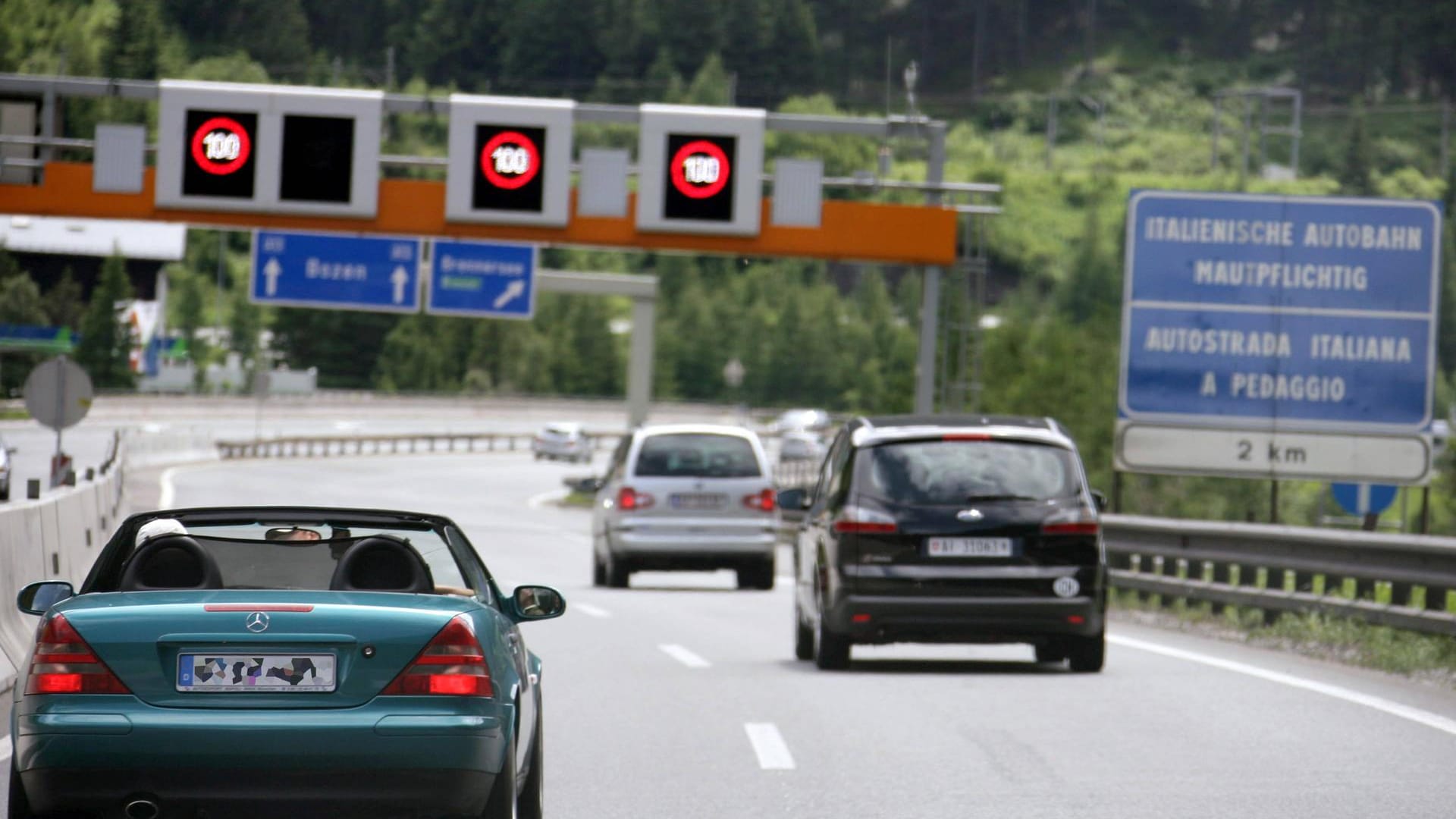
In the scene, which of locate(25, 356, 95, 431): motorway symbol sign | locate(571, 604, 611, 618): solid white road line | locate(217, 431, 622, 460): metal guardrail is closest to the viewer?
locate(571, 604, 611, 618): solid white road line

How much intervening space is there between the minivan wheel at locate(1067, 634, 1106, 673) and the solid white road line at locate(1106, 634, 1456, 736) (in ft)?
3.03

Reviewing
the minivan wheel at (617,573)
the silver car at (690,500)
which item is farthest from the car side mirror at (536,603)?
the minivan wheel at (617,573)

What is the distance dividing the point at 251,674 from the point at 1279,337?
1735 cm

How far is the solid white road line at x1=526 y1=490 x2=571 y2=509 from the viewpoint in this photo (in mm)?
60509

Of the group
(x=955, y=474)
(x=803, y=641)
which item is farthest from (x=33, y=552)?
(x=955, y=474)

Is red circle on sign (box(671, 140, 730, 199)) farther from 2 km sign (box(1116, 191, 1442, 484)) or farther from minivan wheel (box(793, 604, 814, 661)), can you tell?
minivan wheel (box(793, 604, 814, 661))

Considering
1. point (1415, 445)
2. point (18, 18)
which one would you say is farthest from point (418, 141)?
point (1415, 445)

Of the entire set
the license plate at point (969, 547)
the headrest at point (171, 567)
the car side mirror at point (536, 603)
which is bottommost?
the license plate at point (969, 547)

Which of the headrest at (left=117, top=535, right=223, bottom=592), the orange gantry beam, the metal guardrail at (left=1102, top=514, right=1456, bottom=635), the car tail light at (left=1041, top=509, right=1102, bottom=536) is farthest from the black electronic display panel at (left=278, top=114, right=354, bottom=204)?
the headrest at (left=117, top=535, right=223, bottom=592)

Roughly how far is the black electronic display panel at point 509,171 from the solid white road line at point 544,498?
27040 millimetres

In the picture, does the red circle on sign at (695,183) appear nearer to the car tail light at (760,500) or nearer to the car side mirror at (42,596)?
the car tail light at (760,500)

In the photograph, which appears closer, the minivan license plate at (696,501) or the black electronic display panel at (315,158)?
the minivan license plate at (696,501)

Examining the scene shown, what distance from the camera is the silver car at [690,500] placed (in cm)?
2425

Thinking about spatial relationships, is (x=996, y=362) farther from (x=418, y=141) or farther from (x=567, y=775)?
(x=567, y=775)
